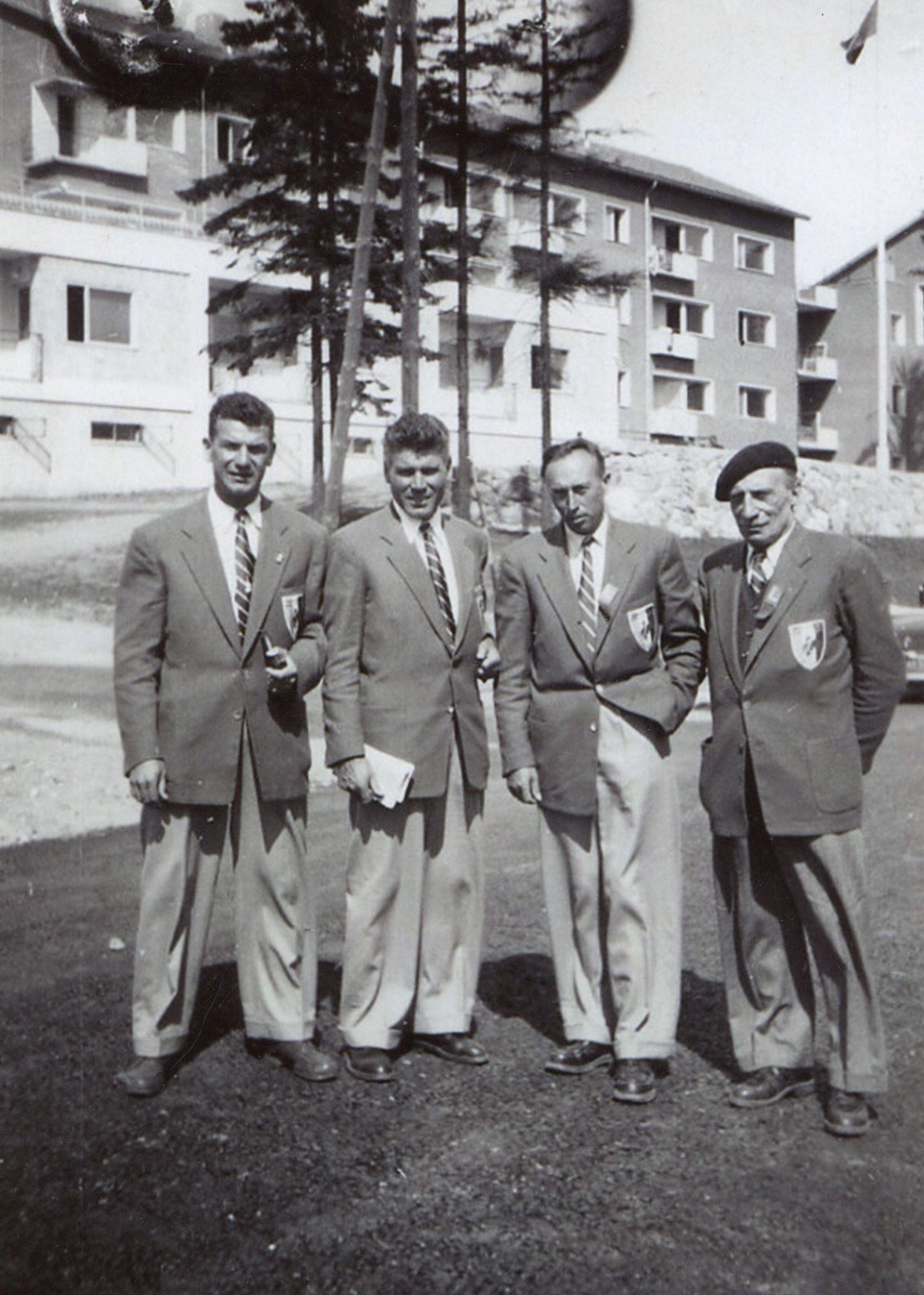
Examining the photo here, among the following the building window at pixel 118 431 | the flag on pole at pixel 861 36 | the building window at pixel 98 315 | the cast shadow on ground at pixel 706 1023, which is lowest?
the cast shadow on ground at pixel 706 1023

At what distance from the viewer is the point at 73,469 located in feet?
85.9

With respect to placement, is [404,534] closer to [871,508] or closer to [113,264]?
[113,264]

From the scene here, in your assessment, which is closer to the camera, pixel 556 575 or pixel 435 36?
pixel 556 575

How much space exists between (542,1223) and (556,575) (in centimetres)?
210

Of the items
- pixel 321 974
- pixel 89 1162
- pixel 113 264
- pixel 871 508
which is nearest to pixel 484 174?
pixel 113 264

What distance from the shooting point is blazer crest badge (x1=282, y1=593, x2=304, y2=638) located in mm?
4578

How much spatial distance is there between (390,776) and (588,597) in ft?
2.96

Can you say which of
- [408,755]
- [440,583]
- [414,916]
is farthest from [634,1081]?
[440,583]

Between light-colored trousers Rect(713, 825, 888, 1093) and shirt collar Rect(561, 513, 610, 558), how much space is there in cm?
108

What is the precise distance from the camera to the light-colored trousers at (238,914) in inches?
174

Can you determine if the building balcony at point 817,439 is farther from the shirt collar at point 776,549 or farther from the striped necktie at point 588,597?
the shirt collar at point 776,549

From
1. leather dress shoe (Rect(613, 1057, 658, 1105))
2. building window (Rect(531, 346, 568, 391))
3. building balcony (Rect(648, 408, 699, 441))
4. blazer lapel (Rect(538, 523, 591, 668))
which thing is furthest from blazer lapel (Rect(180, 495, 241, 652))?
building balcony (Rect(648, 408, 699, 441))

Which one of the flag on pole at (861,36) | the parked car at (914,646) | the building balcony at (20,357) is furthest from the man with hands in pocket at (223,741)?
the building balcony at (20,357)

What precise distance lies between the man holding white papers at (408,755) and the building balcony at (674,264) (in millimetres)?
43100
